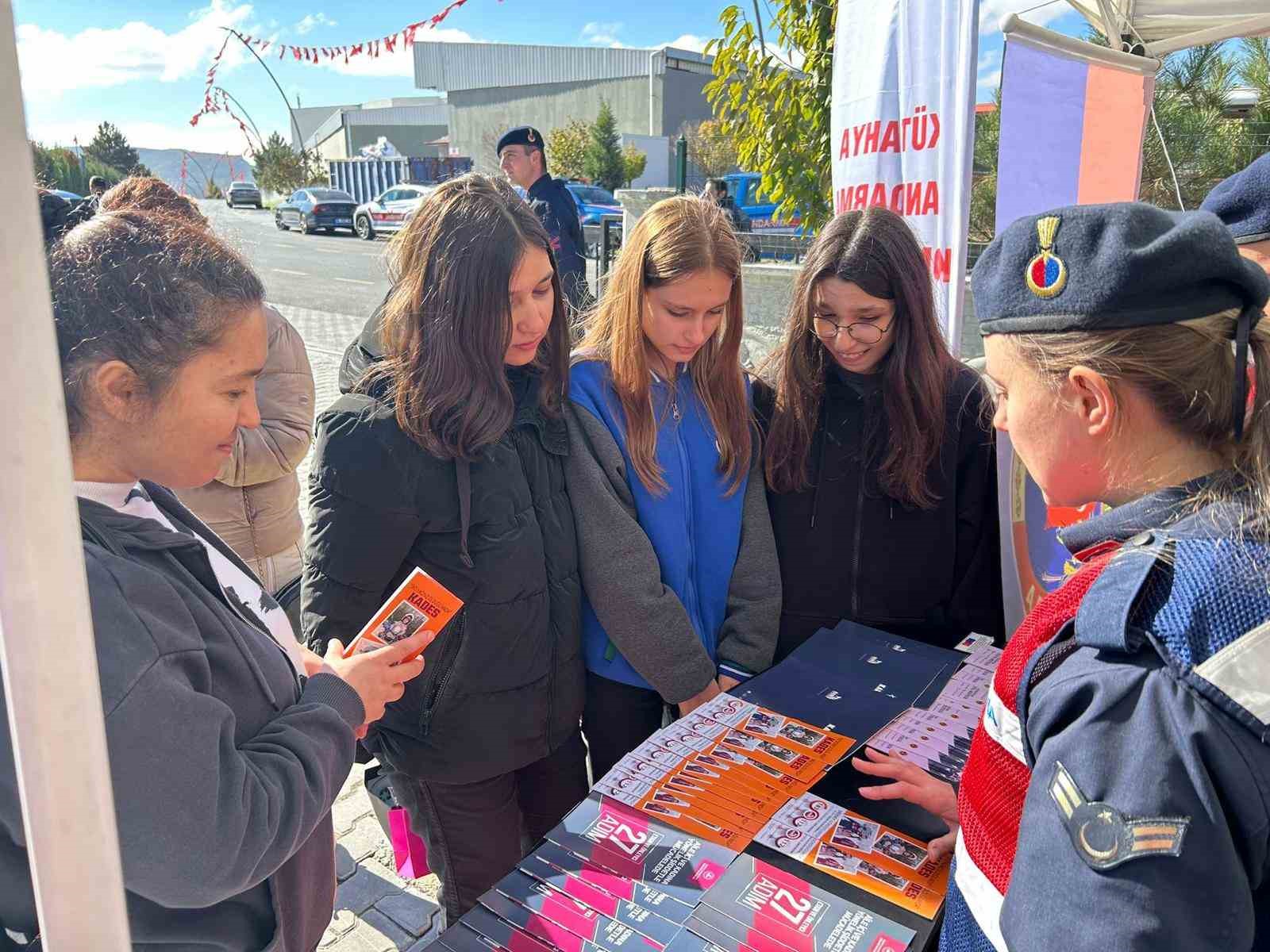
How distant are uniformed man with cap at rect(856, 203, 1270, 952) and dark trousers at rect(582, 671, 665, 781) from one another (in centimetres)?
102

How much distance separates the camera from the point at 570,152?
3133 centimetres

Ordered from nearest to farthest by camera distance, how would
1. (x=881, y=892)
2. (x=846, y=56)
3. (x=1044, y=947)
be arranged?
(x=1044, y=947) → (x=881, y=892) → (x=846, y=56)

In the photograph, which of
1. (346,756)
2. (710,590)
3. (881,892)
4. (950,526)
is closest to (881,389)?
(950,526)

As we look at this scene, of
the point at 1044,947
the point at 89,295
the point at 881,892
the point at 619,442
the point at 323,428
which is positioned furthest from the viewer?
the point at 619,442

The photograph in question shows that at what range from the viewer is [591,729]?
2.05 m

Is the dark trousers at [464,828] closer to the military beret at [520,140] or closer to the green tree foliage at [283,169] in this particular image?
the military beret at [520,140]

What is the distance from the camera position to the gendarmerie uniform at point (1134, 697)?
2.37 feet

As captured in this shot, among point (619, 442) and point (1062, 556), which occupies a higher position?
point (619, 442)

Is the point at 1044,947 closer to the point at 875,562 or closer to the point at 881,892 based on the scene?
the point at 881,892

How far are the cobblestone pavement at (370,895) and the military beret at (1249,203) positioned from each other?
233 cm

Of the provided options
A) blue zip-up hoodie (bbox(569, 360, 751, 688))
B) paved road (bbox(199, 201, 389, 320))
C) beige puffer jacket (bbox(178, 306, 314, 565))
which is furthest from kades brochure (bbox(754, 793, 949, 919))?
paved road (bbox(199, 201, 389, 320))

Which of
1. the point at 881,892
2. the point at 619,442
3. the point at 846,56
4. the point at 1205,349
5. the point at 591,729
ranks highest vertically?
the point at 846,56

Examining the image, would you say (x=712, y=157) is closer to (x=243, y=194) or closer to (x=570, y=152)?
(x=570, y=152)

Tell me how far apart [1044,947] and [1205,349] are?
597 millimetres
